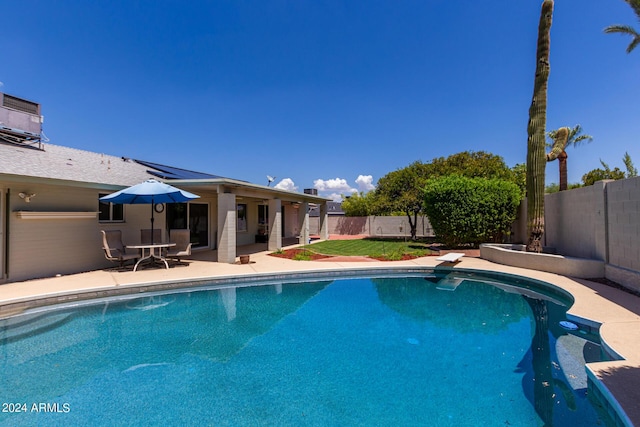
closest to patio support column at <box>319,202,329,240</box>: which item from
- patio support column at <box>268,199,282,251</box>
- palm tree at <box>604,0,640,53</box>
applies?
patio support column at <box>268,199,282,251</box>

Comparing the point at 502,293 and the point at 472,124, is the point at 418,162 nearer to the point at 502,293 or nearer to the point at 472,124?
the point at 472,124

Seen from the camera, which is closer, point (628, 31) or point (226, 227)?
point (628, 31)

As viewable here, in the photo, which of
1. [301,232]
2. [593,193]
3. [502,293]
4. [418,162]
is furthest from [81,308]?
[418,162]

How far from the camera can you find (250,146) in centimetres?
2608

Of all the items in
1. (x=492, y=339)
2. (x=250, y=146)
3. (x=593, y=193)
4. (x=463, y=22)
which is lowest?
(x=492, y=339)

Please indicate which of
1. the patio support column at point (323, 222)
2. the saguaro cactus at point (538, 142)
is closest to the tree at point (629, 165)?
the saguaro cactus at point (538, 142)

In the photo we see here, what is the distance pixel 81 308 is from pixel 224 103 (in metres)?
15.3

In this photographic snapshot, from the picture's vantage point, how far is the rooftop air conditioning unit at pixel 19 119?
1063 cm

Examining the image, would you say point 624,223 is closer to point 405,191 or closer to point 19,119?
point 405,191

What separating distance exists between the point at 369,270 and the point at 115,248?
8845mm

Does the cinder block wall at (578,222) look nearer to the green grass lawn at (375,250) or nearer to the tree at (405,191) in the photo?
the green grass lawn at (375,250)

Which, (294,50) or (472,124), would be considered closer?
(294,50)

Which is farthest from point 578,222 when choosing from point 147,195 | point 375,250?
point 147,195

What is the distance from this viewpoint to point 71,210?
30.9ft
